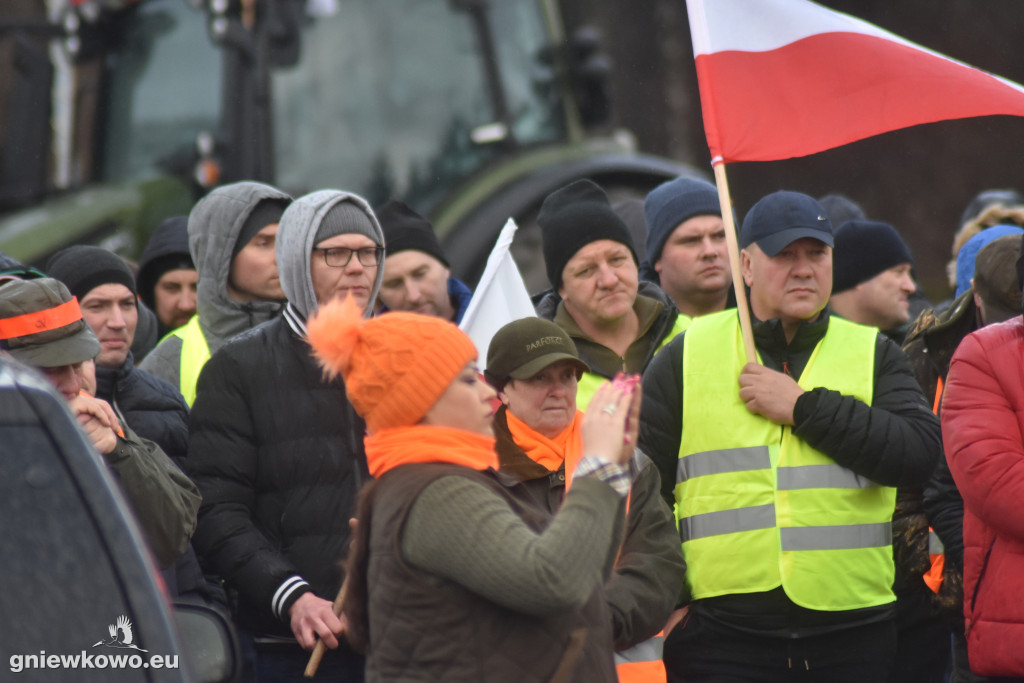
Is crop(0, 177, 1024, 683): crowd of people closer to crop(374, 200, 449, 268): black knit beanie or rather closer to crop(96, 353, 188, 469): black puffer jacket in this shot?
crop(96, 353, 188, 469): black puffer jacket

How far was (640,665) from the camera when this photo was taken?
3.39m

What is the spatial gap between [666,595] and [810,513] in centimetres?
58

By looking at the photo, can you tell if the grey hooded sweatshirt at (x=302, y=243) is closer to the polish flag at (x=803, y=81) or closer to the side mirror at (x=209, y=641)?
the polish flag at (x=803, y=81)

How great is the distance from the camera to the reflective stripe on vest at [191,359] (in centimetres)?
454

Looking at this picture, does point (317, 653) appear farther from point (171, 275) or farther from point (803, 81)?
point (171, 275)

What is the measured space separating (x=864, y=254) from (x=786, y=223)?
53.4 inches

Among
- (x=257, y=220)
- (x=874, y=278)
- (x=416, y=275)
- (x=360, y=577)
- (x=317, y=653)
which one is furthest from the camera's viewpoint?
(x=874, y=278)

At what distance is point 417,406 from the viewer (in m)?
2.58

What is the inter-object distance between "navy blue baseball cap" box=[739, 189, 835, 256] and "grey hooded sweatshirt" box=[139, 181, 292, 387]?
1578 mm

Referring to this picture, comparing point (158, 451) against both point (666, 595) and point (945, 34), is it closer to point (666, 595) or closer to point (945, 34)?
point (666, 595)

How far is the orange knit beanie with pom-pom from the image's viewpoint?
101 inches

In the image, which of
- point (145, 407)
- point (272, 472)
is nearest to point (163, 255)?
point (145, 407)

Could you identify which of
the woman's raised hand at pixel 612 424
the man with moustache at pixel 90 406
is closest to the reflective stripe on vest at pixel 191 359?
the man with moustache at pixel 90 406

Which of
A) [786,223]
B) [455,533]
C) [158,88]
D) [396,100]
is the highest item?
[158,88]
